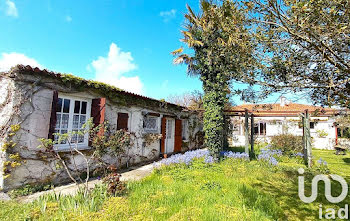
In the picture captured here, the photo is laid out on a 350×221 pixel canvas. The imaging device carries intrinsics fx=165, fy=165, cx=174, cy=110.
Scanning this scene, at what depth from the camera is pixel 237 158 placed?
369 inches

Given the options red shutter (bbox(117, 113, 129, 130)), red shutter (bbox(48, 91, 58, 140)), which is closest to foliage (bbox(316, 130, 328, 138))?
red shutter (bbox(117, 113, 129, 130))

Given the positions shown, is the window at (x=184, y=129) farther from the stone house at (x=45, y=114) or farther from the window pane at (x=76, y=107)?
the window pane at (x=76, y=107)

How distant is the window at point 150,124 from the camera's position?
10144 millimetres

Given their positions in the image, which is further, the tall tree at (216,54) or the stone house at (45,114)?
the stone house at (45,114)

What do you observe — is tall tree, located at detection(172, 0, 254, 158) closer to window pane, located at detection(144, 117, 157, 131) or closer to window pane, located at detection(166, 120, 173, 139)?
window pane, located at detection(144, 117, 157, 131)

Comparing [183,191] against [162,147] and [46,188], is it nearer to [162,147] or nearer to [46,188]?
[46,188]

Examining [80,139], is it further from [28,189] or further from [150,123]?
[150,123]

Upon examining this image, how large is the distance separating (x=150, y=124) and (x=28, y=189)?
649 centimetres

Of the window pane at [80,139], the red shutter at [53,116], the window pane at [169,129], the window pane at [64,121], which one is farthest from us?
the window pane at [169,129]

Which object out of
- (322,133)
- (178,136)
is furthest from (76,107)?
(322,133)

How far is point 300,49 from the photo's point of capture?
3133mm

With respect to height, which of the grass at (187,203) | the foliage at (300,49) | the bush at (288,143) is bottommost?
the grass at (187,203)

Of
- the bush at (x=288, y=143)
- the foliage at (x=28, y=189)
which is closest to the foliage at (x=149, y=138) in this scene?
the foliage at (x=28, y=189)

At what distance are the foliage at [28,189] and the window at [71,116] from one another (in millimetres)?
1388
